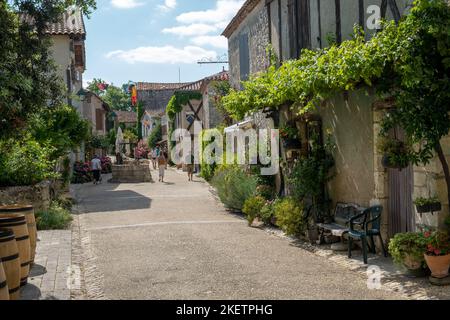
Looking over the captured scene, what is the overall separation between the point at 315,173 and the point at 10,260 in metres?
5.95

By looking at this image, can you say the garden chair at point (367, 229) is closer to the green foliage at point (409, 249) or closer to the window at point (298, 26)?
the green foliage at point (409, 249)

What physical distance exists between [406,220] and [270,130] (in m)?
6.16

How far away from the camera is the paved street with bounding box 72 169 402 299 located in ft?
21.1

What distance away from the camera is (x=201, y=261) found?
8078 mm

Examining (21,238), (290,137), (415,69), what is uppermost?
(415,69)

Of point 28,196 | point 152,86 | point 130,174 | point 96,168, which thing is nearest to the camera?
point 28,196

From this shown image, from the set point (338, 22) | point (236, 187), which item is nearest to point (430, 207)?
point (338, 22)

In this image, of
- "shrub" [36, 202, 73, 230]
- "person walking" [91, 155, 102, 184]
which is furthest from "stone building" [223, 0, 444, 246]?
"person walking" [91, 155, 102, 184]

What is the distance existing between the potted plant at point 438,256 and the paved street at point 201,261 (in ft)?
2.15

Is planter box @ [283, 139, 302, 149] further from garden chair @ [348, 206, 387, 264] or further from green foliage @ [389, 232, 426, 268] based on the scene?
green foliage @ [389, 232, 426, 268]

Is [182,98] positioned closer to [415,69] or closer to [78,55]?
[78,55]

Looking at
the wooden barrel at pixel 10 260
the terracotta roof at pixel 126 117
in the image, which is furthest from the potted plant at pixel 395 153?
the terracotta roof at pixel 126 117

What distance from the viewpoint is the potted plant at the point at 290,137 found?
11016 mm

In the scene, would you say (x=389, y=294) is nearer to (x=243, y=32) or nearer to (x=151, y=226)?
(x=151, y=226)
